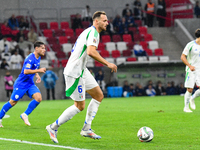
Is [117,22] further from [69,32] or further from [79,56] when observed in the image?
[79,56]

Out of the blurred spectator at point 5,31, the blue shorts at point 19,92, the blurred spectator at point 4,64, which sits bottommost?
the blurred spectator at point 4,64

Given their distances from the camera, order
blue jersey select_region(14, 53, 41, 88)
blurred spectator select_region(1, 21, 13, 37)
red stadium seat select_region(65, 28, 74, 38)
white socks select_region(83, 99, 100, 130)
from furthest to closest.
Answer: red stadium seat select_region(65, 28, 74, 38), blurred spectator select_region(1, 21, 13, 37), blue jersey select_region(14, 53, 41, 88), white socks select_region(83, 99, 100, 130)

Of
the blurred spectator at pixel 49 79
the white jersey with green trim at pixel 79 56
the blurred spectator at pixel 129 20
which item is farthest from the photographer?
the blurred spectator at pixel 129 20

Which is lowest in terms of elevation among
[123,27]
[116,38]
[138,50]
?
[138,50]

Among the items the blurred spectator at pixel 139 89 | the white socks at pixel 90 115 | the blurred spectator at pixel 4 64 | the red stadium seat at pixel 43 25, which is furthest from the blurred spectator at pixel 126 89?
the white socks at pixel 90 115

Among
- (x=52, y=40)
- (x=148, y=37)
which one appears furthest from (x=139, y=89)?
(x=52, y=40)

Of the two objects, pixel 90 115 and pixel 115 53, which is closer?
pixel 90 115

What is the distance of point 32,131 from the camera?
24.9 feet

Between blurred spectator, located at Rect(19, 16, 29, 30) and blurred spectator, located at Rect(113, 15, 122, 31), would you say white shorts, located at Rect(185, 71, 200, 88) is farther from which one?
blurred spectator, located at Rect(19, 16, 29, 30)

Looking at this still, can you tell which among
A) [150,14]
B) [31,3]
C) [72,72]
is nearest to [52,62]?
[31,3]

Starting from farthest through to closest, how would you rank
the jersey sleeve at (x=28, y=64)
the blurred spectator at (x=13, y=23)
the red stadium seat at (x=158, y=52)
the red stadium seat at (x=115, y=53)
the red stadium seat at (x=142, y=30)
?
the red stadium seat at (x=142, y=30), the red stadium seat at (x=158, y=52), the blurred spectator at (x=13, y=23), the red stadium seat at (x=115, y=53), the jersey sleeve at (x=28, y=64)

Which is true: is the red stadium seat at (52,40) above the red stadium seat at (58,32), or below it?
below

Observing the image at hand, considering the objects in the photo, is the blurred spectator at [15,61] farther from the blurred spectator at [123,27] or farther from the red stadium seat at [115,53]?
the blurred spectator at [123,27]

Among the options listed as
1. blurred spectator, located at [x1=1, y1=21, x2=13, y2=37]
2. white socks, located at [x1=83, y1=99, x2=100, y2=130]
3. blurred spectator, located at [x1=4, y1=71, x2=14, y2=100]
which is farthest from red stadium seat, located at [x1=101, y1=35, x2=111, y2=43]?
white socks, located at [x1=83, y1=99, x2=100, y2=130]
